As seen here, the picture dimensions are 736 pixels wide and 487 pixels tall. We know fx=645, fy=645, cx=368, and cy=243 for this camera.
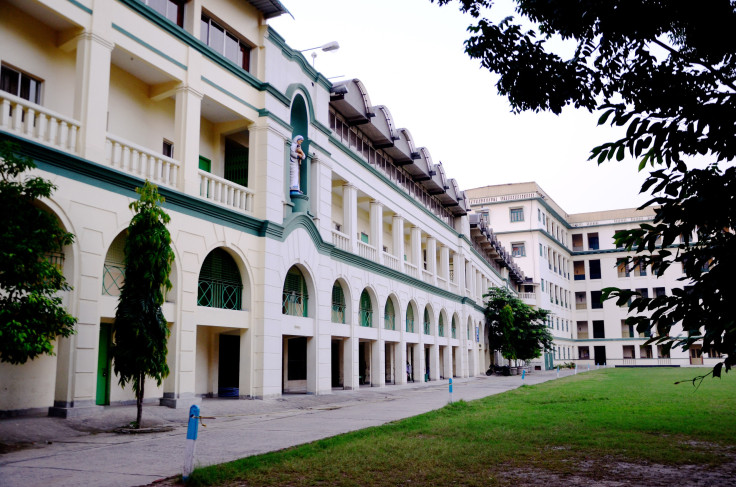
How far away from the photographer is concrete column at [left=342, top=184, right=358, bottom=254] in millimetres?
27719

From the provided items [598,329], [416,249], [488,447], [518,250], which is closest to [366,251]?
[416,249]

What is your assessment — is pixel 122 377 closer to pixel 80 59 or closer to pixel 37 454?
pixel 37 454

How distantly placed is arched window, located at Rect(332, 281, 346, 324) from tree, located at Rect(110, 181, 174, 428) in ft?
46.3

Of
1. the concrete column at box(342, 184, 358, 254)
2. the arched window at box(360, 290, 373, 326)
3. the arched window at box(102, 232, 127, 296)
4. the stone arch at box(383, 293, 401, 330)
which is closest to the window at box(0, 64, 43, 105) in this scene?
the arched window at box(102, 232, 127, 296)

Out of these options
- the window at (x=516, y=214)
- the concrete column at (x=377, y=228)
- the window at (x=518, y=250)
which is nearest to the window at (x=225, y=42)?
the concrete column at (x=377, y=228)

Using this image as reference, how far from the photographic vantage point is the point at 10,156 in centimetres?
1003

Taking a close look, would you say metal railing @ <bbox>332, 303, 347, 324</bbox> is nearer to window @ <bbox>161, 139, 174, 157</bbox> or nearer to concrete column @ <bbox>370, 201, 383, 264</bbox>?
concrete column @ <bbox>370, 201, 383, 264</bbox>

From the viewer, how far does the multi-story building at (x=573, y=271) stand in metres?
69.9

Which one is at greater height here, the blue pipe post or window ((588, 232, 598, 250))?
window ((588, 232, 598, 250))

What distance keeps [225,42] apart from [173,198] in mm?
6083

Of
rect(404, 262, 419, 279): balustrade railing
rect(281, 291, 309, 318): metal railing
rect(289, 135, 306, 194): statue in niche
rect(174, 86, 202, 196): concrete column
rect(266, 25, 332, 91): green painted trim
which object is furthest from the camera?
rect(404, 262, 419, 279): balustrade railing

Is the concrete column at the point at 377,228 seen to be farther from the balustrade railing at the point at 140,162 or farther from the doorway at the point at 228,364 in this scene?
the balustrade railing at the point at 140,162

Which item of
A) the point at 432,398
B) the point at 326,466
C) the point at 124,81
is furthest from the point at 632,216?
the point at 326,466

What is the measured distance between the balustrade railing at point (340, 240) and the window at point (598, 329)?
6174 cm
